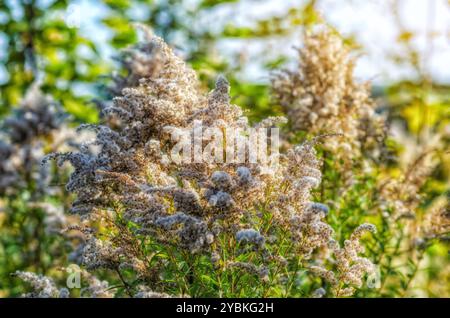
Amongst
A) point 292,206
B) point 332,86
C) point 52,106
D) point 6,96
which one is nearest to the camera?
point 292,206

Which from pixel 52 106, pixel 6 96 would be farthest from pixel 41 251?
pixel 6 96

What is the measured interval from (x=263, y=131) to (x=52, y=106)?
159 inches

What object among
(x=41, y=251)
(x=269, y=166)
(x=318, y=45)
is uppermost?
(x=318, y=45)

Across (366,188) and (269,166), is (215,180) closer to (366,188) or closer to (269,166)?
(269,166)

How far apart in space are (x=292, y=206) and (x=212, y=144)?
1.74ft

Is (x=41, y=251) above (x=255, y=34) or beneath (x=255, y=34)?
beneath

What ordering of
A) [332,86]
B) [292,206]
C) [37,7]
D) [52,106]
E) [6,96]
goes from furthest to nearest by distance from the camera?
[6,96] < [37,7] < [52,106] < [332,86] < [292,206]

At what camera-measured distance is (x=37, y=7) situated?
8680 millimetres

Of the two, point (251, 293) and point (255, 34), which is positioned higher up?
point (255, 34)

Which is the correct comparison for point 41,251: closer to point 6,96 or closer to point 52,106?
point 52,106

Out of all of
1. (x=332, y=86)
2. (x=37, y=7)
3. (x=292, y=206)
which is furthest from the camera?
(x=37, y=7)

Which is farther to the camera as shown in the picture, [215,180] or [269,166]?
[269,166]
